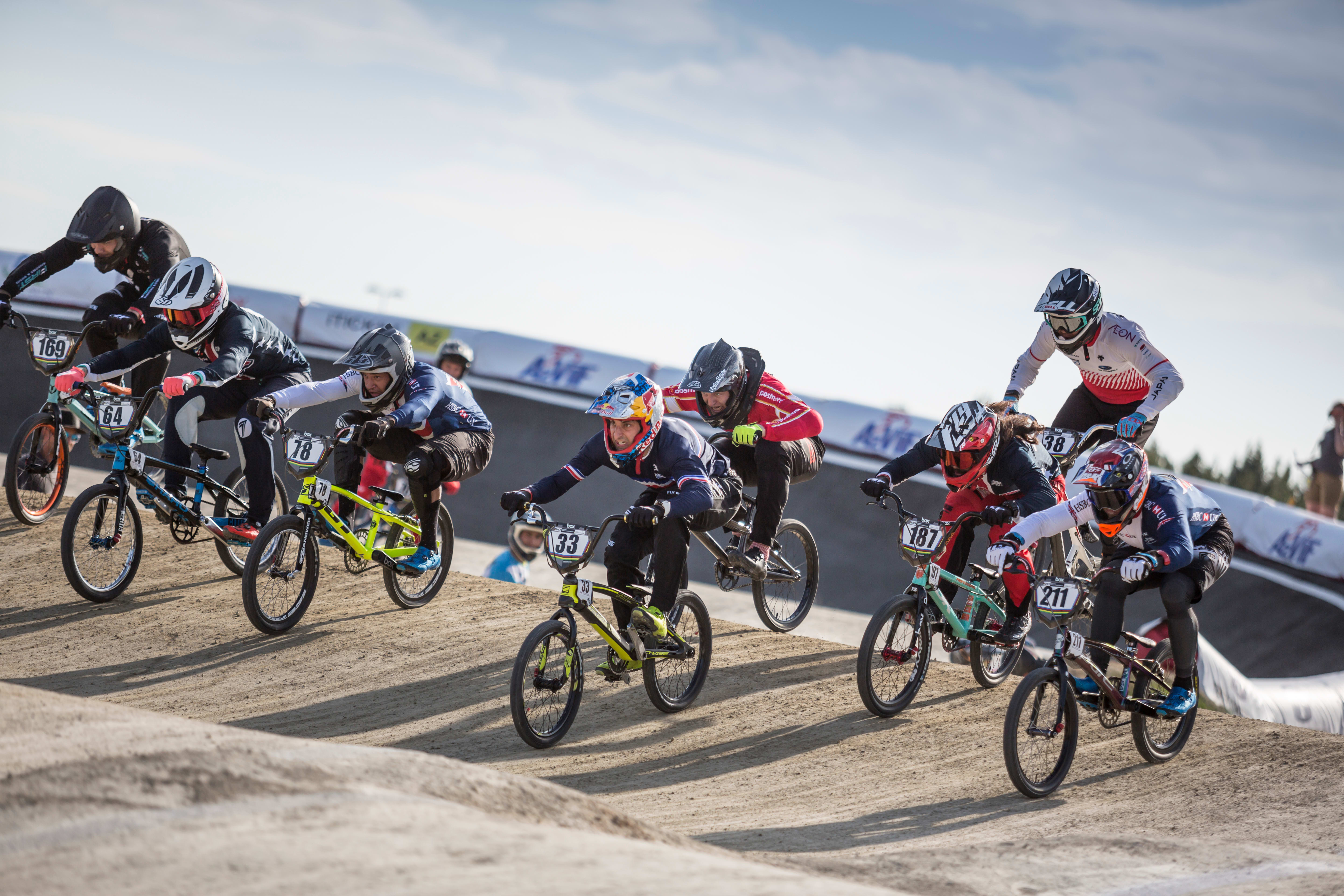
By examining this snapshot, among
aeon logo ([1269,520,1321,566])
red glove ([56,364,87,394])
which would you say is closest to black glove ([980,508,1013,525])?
red glove ([56,364,87,394])

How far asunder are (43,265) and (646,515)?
632 centimetres

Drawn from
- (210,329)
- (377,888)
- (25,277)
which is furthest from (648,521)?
(25,277)

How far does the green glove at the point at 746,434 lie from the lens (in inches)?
311

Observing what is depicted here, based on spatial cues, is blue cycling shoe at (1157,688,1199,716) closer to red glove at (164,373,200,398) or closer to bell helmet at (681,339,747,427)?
bell helmet at (681,339,747,427)

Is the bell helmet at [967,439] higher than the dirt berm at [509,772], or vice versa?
the bell helmet at [967,439]

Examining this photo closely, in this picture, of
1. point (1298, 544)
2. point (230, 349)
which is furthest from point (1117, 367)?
point (1298, 544)

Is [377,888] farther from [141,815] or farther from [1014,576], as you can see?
[1014,576]

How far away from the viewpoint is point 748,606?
14789 mm

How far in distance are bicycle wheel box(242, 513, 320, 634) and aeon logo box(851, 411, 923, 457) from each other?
1074 centimetres

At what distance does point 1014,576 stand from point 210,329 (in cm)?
636

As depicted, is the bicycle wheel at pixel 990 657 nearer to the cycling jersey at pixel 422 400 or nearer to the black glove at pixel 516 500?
the black glove at pixel 516 500

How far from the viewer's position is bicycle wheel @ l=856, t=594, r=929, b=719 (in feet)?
23.0

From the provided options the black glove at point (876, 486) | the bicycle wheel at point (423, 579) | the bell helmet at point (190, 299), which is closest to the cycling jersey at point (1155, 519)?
the black glove at point (876, 486)

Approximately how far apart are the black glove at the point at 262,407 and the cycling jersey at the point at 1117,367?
18.2 feet
